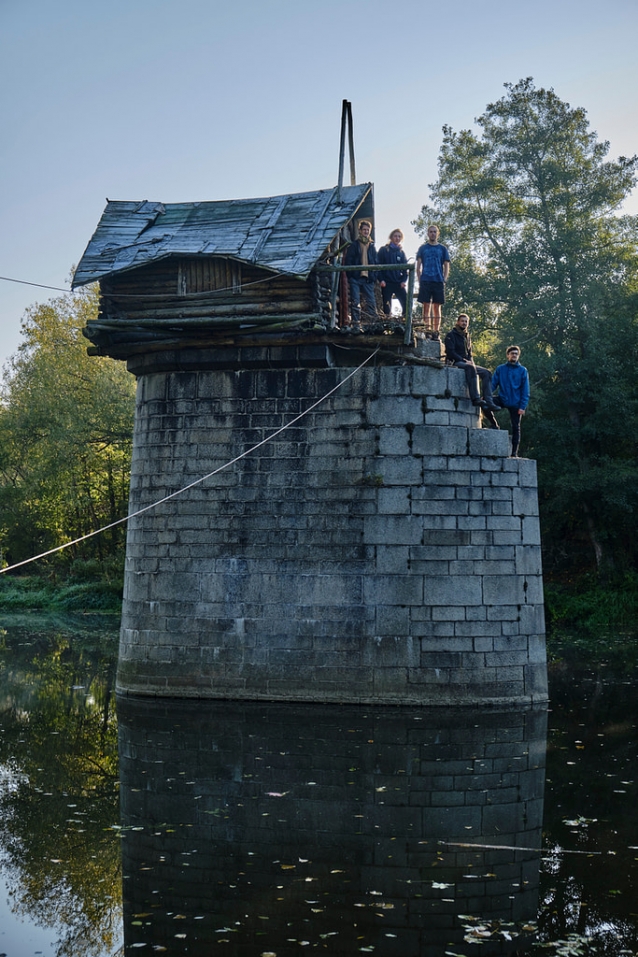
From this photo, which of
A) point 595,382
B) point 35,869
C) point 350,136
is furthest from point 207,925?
point 595,382

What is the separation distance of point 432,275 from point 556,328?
46.2 feet

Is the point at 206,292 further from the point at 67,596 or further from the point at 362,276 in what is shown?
the point at 67,596

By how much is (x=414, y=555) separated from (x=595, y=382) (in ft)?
50.9

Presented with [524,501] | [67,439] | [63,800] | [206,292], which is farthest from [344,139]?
[67,439]

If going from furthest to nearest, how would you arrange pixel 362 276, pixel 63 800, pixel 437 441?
pixel 362 276 < pixel 437 441 < pixel 63 800

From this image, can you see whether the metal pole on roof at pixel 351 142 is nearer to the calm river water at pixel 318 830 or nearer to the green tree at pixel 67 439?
the calm river water at pixel 318 830

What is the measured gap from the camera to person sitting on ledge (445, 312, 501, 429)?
12.8 meters

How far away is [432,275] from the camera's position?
1404 cm

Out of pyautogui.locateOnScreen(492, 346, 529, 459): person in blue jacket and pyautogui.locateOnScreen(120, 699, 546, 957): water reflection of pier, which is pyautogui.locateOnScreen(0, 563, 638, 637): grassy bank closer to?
pyautogui.locateOnScreen(492, 346, 529, 459): person in blue jacket

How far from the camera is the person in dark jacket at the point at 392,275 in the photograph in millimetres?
13898

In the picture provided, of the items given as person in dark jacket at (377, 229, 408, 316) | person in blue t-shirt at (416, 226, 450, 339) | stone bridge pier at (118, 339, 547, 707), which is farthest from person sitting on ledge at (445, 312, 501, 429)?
person in dark jacket at (377, 229, 408, 316)

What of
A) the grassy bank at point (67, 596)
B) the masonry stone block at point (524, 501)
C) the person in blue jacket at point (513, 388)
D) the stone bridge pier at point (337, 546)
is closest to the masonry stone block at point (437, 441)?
the stone bridge pier at point (337, 546)

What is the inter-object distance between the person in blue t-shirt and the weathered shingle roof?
46.8 inches

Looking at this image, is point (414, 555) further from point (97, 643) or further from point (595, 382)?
point (595, 382)
